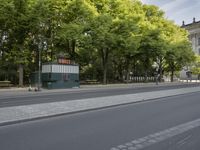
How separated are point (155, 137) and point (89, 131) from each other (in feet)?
6.13

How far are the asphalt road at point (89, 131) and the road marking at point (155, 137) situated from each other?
0.18 meters

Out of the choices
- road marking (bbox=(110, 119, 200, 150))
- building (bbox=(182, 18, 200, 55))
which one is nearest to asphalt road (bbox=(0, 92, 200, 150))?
road marking (bbox=(110, 119, 200, 150))

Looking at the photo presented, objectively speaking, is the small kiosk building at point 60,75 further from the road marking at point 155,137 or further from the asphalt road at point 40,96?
→ the road marking at point 155,137

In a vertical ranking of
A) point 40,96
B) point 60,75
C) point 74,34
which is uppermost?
point 74,34

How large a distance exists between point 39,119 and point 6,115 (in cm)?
124

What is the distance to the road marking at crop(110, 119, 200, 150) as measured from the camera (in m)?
7.31

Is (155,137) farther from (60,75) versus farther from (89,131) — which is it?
(60,75)

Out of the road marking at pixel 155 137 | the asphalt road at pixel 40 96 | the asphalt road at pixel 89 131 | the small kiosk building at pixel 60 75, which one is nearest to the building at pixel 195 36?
the small kiosk building at pixel 60 75

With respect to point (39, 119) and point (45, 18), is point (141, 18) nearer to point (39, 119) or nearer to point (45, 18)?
point (45, 18)

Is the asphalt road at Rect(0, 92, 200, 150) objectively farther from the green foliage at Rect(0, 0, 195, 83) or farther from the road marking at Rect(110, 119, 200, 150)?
the green foliage at Rect(0, 0, 195, 83)

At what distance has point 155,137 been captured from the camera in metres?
8.33

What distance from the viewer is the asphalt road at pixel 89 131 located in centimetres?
745

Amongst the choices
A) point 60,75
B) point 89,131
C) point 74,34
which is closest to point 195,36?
point 74,34

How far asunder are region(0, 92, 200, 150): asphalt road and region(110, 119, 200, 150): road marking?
18 cm
